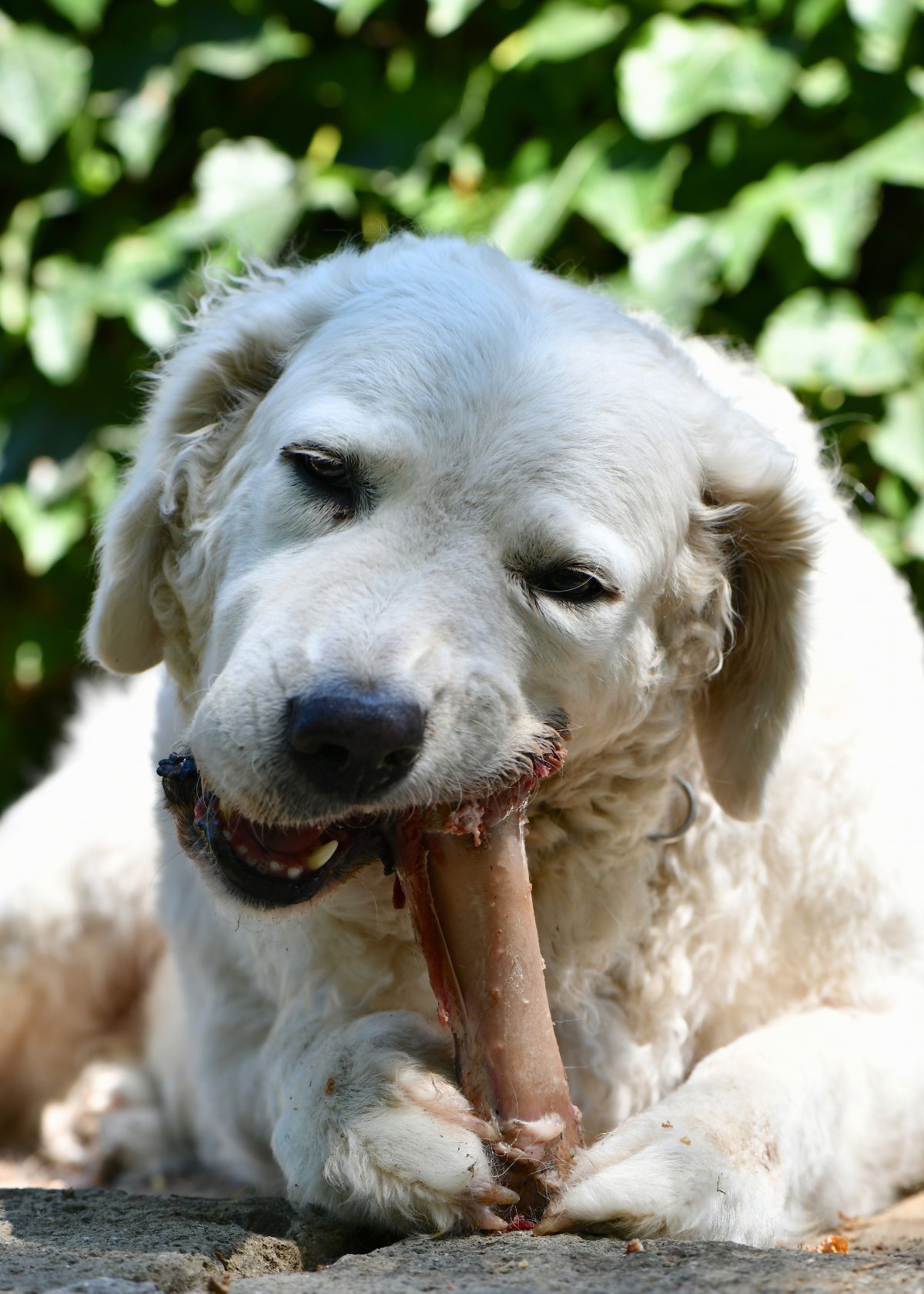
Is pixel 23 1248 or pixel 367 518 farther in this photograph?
pixel 367 518

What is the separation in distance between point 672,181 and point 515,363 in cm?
215

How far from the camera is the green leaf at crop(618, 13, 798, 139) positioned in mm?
4152

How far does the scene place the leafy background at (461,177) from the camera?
13.7 feet

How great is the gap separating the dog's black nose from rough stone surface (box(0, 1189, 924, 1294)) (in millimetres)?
653

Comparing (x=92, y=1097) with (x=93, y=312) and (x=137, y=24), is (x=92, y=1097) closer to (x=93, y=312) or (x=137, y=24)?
(x=93, y=312)

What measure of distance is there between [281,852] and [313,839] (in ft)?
0.18

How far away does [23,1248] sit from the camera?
209cm

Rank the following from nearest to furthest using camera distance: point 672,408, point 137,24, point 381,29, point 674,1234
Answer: point 674,1234
point 672,408
point 137,24
point 381,29

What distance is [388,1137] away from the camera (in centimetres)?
224

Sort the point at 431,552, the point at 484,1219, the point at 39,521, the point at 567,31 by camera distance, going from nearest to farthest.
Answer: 1. the point at 484,1219
2. the point at 431,552
3. the point at 567,31
4. the point at 39,521

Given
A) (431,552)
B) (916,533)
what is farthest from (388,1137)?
(916,533)

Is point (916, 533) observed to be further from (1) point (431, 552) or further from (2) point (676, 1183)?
(2) point (676, 1183)

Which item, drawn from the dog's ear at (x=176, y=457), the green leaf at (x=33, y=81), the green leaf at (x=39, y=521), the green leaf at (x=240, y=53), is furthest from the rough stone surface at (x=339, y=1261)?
the green leaf at (x=240, y=53)

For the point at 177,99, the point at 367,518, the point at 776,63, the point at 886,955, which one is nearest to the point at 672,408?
the point at 367,518
